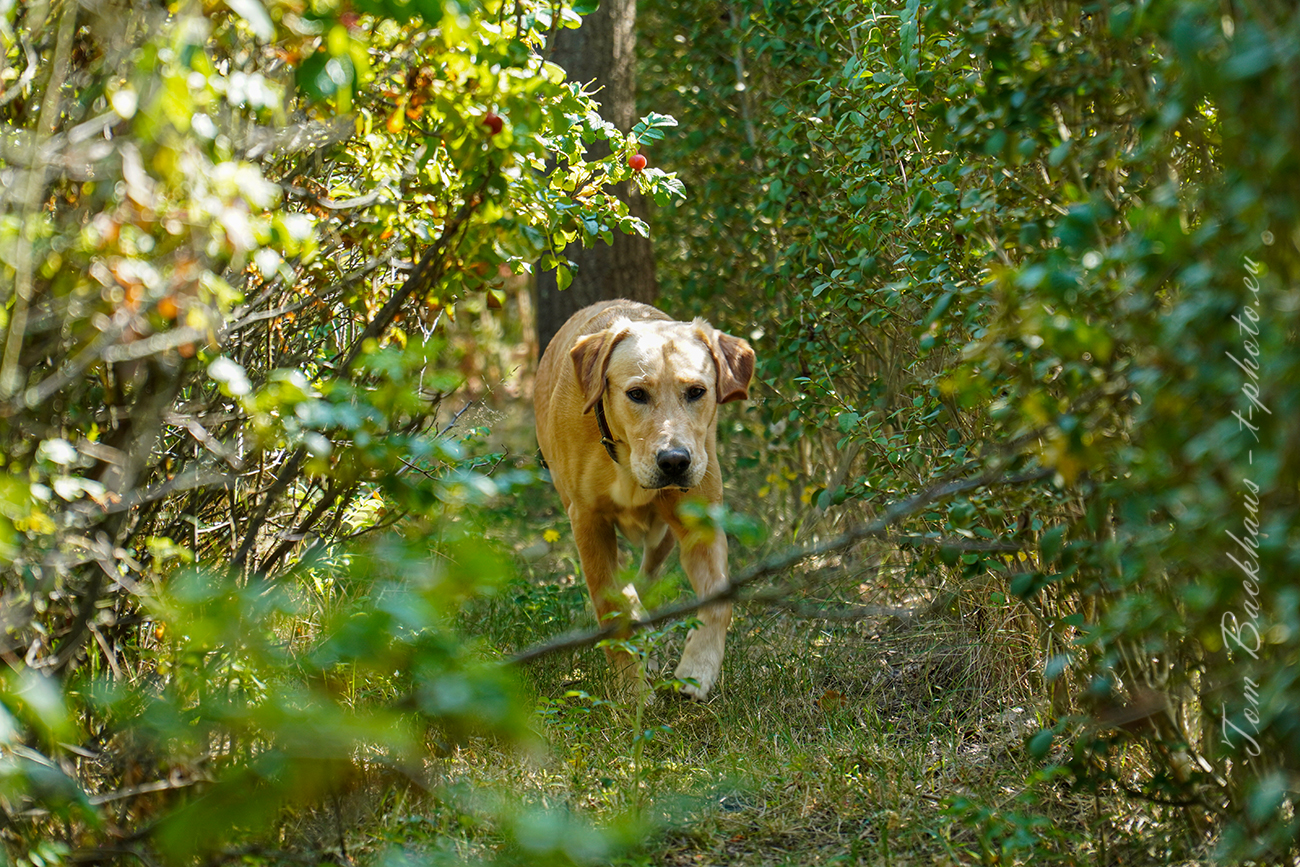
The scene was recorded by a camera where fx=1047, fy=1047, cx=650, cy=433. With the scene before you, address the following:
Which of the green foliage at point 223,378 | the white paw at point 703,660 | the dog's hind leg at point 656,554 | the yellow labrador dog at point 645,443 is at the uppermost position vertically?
the green foliage at point 223,378

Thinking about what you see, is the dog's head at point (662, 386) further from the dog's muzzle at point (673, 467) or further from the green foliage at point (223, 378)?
the green foliage at point (223, 378)

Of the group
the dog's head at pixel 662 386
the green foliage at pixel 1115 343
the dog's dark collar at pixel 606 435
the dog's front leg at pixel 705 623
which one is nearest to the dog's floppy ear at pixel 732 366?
the dog's head at pixel 662 386

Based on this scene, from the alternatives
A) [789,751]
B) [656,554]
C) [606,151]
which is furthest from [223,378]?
[606,151]

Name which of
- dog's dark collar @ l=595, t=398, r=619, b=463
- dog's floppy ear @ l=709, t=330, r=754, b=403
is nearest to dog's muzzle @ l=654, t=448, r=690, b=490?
dog's dark collar @ l=595, t=398, r=619, b=463

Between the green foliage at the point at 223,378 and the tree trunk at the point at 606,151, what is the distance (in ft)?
12.0

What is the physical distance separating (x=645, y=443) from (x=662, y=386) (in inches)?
11.4

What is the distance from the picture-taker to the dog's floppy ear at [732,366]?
4.36 m

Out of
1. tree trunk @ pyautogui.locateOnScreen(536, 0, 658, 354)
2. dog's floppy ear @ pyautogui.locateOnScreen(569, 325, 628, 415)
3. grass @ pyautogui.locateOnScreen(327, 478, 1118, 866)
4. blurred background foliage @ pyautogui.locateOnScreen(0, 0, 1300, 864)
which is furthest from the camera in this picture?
tree trunk @ pyautogui.locateOnScreen(536, 0, 658, 354)

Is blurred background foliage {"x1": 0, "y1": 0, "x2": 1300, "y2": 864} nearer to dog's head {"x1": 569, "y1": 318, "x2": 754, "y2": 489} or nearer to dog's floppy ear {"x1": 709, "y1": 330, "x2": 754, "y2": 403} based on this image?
dog's head {"x1": 569, "y1": 318, "x2": 754, "y2": 489}

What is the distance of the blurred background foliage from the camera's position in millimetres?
1567

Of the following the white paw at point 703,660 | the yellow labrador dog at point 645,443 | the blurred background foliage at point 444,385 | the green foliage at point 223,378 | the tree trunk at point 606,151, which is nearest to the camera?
the blurred background foliage at point 444,385

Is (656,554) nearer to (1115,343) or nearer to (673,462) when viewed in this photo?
(673,462)

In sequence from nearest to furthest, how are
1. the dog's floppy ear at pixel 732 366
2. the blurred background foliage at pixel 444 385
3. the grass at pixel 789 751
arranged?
the blurred background foliage at pixel 444 385 < the grass at pixel 789 751 < the dog's floppy ear at pixel 732 366

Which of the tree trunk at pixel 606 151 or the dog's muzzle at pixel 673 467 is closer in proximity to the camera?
the dog's muzzle at pixel 673 467
